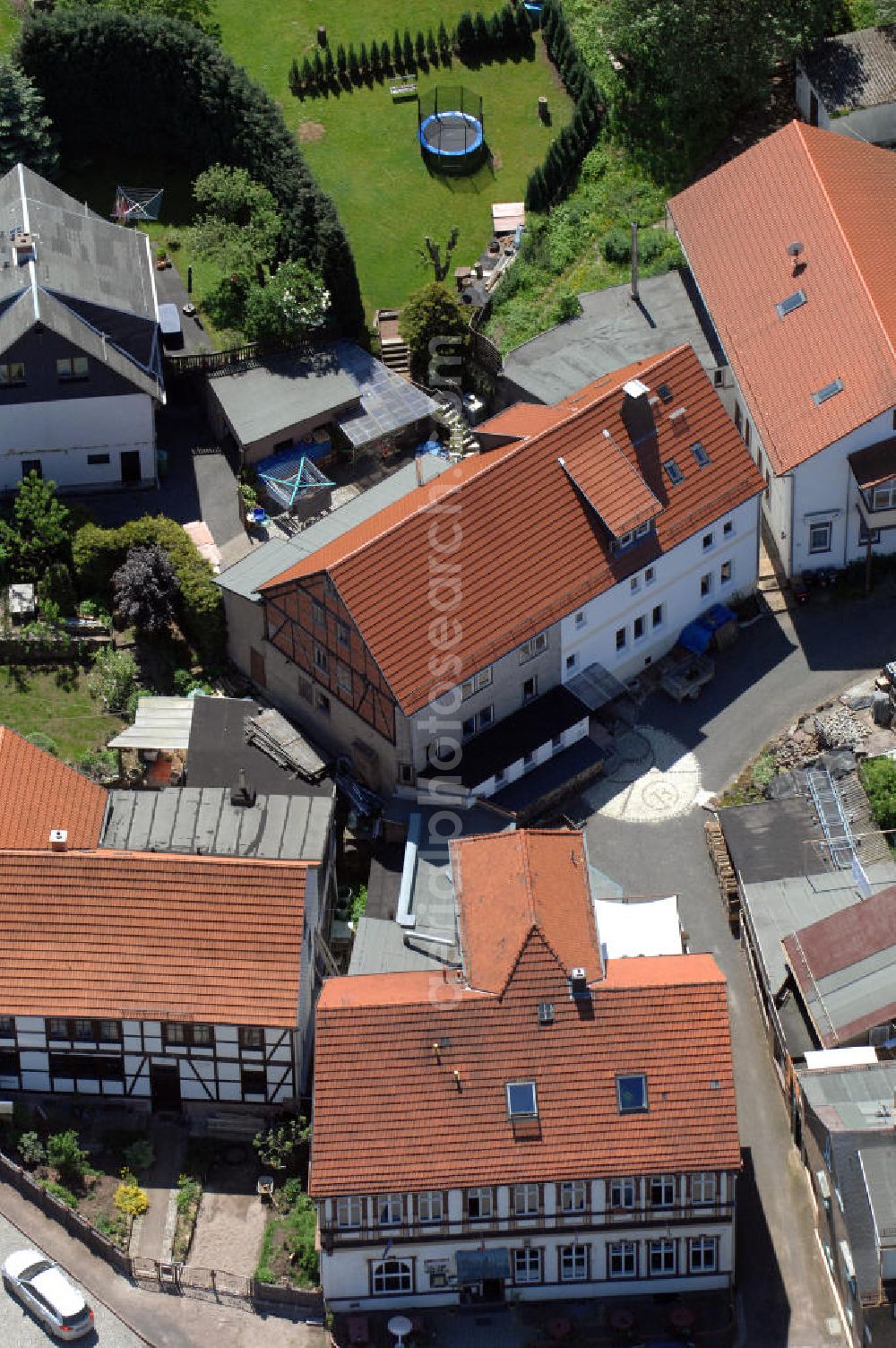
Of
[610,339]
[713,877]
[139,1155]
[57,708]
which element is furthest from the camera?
[610,339]

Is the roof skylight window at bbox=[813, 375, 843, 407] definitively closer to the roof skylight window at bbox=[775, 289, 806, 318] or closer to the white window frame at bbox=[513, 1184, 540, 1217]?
the roof skylight window at bbox=[775, 289, 806, 318]

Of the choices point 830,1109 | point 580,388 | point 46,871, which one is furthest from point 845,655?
point 46,871

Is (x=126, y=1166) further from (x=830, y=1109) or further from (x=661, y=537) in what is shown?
(x=661, y=537)

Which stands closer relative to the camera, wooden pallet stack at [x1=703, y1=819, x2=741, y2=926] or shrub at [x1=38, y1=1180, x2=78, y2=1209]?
shrub at [x1=38, y1=1180, x2=78, y2=1209]

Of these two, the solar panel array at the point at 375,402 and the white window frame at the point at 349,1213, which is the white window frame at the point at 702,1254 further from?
the solar panel array at the point at 375,402

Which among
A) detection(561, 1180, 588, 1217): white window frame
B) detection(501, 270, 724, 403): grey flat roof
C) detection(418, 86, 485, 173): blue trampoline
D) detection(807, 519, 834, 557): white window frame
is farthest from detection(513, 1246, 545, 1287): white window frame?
detection(418, 86, 485, 173): blue trampoline

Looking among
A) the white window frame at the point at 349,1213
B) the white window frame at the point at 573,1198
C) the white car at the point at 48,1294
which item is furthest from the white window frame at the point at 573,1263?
the white car at the point at 48,1294

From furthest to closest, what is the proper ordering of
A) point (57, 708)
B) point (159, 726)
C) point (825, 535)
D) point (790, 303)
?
point (790, 303) < point (825, 535) < point (57, 708) < point (159, 726)

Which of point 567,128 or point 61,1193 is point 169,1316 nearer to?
point 61,1193

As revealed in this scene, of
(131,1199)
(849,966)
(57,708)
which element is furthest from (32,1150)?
(849,966)
